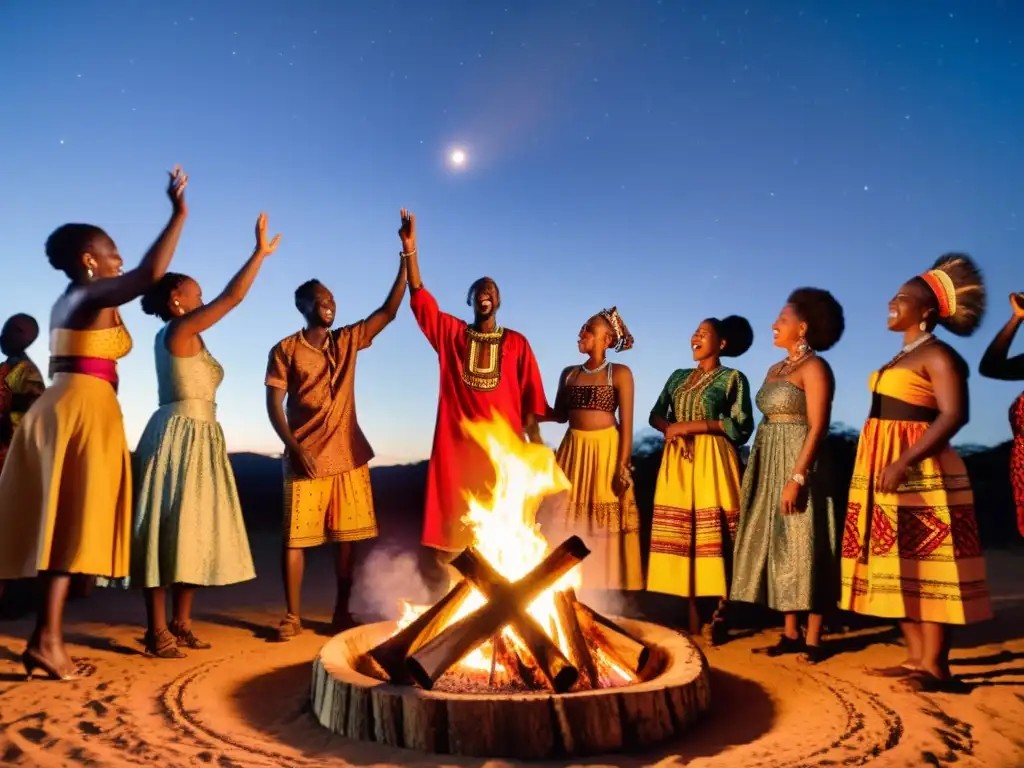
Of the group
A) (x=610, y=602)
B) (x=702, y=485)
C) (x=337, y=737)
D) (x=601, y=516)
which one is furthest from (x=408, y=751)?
(x=610, y=602)

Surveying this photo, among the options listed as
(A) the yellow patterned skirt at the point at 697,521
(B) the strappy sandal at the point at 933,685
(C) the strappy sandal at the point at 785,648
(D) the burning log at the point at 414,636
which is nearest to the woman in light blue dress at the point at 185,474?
(D) the burning log at the point at 414,636

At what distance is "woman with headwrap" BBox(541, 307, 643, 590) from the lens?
598 cm

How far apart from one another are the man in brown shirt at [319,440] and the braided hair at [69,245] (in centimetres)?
166

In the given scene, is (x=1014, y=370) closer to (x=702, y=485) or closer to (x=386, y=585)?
(x=702, y=485)

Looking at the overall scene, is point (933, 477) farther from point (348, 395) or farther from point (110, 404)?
point (110, 404)

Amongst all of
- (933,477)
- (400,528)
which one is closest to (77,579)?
(933,477)

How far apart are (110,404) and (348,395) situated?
1.88 metres

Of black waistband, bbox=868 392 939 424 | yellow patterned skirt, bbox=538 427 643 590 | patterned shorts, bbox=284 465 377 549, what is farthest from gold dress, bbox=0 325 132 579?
black waistband, bbox=868 392 939 424

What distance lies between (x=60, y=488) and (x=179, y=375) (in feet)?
3.40

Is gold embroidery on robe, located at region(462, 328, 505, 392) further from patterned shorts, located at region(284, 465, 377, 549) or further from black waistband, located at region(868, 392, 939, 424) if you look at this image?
black waistband, located at region(868, 392, 939, 424)

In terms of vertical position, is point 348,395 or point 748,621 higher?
point 348,395

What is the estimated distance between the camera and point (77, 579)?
597cm

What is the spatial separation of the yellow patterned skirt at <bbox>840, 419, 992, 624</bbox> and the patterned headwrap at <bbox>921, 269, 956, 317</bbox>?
0.69 m

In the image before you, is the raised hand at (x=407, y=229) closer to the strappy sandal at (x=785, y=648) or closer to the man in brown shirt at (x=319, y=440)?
the man in brown shirt at (x=319, y=440)
